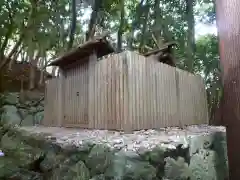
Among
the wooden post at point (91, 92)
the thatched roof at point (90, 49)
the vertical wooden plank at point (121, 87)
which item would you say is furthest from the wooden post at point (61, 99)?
the vertical wooden plank at point (121, 87)

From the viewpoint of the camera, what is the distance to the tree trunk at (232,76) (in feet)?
8.64

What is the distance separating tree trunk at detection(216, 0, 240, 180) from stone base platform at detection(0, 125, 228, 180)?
703 mm

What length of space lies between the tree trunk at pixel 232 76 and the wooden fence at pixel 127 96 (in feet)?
5.64

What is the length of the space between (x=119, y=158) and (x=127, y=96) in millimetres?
1570

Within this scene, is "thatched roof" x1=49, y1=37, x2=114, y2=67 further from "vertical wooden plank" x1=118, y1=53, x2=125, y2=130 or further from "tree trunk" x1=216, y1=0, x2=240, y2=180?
"tree trunk" x1=216, y1=0, x2=240, y2=180

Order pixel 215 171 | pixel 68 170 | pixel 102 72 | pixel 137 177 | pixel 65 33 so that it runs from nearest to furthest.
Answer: pixel 137 177 → pixel 68 170 → pixel 215 171 → pixel 102 72 → pixel 65 33

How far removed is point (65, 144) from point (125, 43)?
929 centimetres

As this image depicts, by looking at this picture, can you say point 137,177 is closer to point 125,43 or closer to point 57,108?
point 57,108

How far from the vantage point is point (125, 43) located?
11992 millimetres

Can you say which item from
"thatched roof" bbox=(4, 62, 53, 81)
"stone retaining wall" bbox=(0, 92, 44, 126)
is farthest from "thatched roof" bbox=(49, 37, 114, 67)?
"thatched roof" bbox=(4, 62, 53, 81)

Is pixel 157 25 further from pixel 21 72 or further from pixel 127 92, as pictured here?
pixel 21 72

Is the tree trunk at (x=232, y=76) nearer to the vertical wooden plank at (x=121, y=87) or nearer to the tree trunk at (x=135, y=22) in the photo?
the vertical wooden plank at (x=121, y=87)

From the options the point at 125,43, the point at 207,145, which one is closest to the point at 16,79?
the point at 125,43

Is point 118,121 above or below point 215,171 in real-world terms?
above
